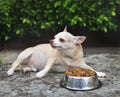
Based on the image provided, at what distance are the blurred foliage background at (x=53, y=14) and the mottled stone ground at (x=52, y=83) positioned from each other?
0.66 meters

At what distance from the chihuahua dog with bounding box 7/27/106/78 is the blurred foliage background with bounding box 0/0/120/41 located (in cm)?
107

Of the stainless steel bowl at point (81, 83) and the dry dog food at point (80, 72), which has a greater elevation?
the dry dog food at point (80, 72)

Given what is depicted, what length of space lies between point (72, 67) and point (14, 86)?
0.89m

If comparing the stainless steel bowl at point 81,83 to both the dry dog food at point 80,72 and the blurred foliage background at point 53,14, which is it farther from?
the blurred foliage background at point 53,14

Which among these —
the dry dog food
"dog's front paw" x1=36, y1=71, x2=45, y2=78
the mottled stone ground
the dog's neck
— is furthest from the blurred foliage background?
the dry dog food

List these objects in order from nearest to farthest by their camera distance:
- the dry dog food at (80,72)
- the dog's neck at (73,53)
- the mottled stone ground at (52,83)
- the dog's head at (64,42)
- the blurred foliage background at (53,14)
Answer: the mottled stone ground at (52,83) < the dry dog food at (80,72) < the dog's head at (64,42) < the dog's neck at (73,53) < the blurred foliage background at (53,14)

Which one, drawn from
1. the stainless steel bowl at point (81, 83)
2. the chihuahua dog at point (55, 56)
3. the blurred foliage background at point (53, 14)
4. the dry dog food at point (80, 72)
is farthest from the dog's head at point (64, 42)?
the blurred foliage background at point (53, 14)

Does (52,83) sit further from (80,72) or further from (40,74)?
(80,72)

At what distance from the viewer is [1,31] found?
642cm

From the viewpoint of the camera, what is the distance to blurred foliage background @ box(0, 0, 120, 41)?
20.0 feet

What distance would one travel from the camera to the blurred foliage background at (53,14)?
240 inches

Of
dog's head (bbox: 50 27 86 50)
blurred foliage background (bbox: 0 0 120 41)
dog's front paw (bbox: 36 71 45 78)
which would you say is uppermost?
blurred foliage background (bbox: 0 0 120 41)

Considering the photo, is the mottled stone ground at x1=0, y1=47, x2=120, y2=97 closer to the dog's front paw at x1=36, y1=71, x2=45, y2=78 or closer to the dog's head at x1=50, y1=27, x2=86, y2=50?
the dog's front paw at x1=36, y1=71, x2=45, y2=78

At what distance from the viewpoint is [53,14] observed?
6.24m
